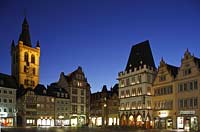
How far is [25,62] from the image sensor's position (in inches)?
4532

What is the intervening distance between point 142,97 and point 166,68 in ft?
31.3

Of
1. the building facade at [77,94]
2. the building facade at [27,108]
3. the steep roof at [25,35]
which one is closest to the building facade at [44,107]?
the building facade at [27,108]

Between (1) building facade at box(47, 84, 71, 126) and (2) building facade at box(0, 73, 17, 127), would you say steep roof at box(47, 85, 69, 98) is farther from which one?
(2) building facade at box(0, 73, 17, 127)

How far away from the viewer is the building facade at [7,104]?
296 ft

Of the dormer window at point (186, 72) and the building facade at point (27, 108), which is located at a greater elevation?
the dormer window at point (186, 72)

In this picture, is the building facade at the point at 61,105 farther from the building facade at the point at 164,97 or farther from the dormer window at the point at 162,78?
the dormer window at the point at 162,78

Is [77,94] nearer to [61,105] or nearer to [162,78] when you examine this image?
[61,105]

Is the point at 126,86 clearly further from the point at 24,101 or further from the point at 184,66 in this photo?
the point at 24,101

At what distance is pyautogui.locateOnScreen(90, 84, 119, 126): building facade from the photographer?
10606 centimetres

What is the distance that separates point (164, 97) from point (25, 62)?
199 feet

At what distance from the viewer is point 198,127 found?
61406 millimetres

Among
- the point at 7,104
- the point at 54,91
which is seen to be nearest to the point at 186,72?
the point at 54,91

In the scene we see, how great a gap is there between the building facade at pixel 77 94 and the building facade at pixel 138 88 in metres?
27.3

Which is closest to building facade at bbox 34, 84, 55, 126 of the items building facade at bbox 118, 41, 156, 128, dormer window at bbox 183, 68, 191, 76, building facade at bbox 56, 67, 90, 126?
building facade at bbox 56, 67, 90, 126
